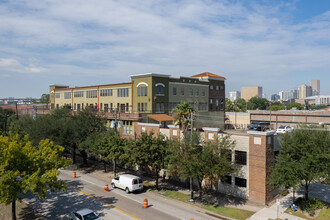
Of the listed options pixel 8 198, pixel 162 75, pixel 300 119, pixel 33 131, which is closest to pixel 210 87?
pixel 162 75

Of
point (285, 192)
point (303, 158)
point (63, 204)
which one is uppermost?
point (303, 158)

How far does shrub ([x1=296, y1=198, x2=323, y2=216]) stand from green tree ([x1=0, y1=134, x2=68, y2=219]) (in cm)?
2392

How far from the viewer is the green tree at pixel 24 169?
18797mm

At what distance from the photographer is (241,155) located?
97.0 ft

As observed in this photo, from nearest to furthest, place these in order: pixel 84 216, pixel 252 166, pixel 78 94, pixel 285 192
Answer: pixel 84 216
pixel 252 166
pixel 285 192
pixel 78 94

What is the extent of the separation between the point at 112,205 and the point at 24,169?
33.0ft

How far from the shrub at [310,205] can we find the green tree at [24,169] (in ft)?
78.5

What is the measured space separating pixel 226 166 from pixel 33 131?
32.1 m

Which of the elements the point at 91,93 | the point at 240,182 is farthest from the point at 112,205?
the point at 91,93

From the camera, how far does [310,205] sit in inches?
1011

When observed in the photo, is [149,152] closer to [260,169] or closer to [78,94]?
[260,169]

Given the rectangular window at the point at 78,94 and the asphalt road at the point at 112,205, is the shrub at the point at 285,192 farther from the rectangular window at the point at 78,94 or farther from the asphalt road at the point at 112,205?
the rectangular window at the point at 78,94

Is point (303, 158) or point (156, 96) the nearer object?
point (303, 158)

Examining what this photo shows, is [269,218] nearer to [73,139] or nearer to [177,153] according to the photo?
[177,153]
